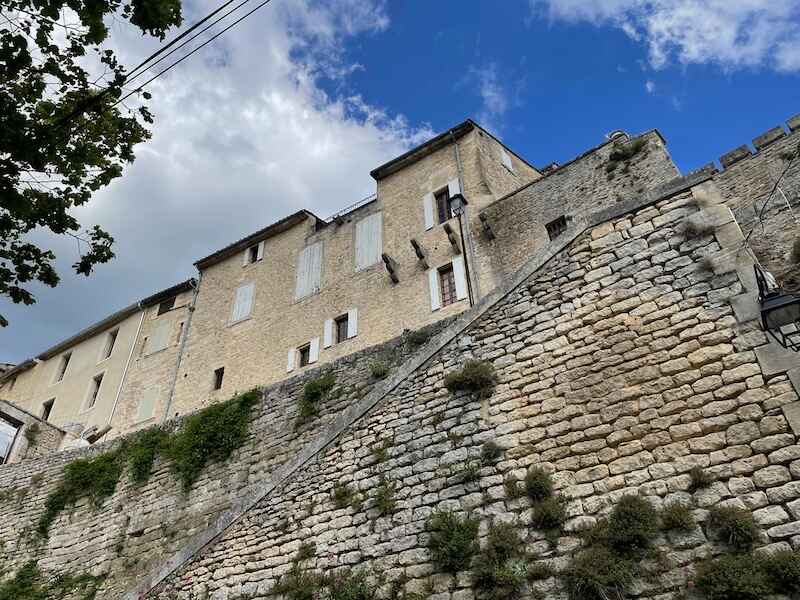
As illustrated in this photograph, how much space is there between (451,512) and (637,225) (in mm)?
3905

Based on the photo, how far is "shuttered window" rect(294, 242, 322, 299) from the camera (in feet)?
62.4

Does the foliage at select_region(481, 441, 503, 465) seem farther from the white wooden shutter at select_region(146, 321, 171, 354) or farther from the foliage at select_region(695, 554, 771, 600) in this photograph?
the white wooden shutter at select_region(146, 321, 171, 354)

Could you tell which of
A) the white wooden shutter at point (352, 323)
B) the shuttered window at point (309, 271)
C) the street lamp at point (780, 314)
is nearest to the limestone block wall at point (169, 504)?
the street lamp at point (780, 314)

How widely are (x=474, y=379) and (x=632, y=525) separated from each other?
7.79 feet

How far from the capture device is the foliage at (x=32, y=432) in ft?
62.8

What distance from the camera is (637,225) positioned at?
6832mm

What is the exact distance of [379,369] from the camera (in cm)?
978

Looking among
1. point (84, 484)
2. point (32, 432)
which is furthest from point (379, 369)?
point (32, 432)

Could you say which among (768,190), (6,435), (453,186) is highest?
(453,186)

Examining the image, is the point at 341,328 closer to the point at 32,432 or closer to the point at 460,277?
the point at 460,277

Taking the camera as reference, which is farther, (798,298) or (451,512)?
(451,512)

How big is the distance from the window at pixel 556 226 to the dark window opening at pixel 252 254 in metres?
11.5

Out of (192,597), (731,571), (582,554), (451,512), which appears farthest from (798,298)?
(192,597)

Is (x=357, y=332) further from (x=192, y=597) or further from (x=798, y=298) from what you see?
(x=798, y=298)
